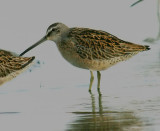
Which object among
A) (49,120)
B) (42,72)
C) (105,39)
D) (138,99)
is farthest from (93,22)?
(49,120)

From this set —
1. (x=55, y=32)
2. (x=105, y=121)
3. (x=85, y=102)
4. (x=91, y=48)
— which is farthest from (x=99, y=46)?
(x=105, y=121)

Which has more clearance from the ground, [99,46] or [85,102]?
[99,46]

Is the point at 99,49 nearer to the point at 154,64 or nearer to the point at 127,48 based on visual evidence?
the point at 127,48

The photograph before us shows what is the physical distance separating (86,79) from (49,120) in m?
3.85

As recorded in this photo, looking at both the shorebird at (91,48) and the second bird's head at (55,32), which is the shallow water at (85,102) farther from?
the second bird's head at (55,32)

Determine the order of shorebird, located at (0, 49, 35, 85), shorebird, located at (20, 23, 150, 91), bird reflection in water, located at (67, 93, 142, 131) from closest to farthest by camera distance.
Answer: bird reflection in water, located at (67, 93, 142, 131)
shorebird, located at (0, 49, 35, 85)
shorebird, located at (20, 23, 150, 91)

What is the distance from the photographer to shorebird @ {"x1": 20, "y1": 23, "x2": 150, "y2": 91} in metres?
10.8

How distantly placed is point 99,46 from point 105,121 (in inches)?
140

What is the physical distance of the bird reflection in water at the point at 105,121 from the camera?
285 inches

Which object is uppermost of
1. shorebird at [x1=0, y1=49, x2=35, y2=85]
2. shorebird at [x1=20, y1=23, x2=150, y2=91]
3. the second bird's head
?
the second bird's head

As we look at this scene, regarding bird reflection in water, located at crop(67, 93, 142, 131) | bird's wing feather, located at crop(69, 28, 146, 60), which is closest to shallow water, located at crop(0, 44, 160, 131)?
bird reflection in water, located at crop(67, 93, 142, 131)

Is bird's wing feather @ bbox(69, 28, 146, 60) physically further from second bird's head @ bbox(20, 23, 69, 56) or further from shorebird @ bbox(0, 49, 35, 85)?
shorebird @ bbox(0, 49, 35, 85)

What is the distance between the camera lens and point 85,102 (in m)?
9.13

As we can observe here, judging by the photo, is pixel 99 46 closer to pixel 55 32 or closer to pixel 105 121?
pixel 55 32
